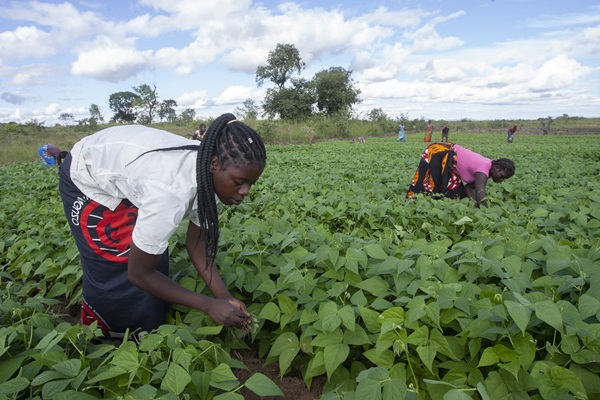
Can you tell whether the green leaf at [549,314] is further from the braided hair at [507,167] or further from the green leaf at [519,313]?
the braided hair at [507,167]

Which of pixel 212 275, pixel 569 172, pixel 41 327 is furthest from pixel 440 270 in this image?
pixel 569 172

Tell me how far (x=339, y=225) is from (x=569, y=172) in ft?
18.9

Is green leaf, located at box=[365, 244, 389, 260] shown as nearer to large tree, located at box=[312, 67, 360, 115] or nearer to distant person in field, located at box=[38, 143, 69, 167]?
distant person in field, located at box=[38, 143, 69, 167]

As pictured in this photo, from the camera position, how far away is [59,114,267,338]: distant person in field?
5.01 feet

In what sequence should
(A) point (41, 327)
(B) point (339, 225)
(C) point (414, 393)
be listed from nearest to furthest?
(C) point (414, 393)
(A) point (41, 327)
(B) point (339, 225)

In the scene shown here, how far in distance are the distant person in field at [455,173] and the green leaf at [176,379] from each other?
4221mm

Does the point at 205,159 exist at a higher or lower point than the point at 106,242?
higher

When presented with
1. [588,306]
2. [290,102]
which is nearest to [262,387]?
[588,306]

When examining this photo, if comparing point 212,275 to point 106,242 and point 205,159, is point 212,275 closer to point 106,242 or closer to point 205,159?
point 106,242

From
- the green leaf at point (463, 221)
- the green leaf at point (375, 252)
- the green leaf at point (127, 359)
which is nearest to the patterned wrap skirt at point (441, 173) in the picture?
the green leaf at point (463, 221)

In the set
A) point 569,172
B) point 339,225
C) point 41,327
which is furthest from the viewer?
point 569,172

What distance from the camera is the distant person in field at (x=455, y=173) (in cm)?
493

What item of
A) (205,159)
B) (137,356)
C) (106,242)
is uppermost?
(205,159)

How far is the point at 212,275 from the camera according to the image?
1.98 m
